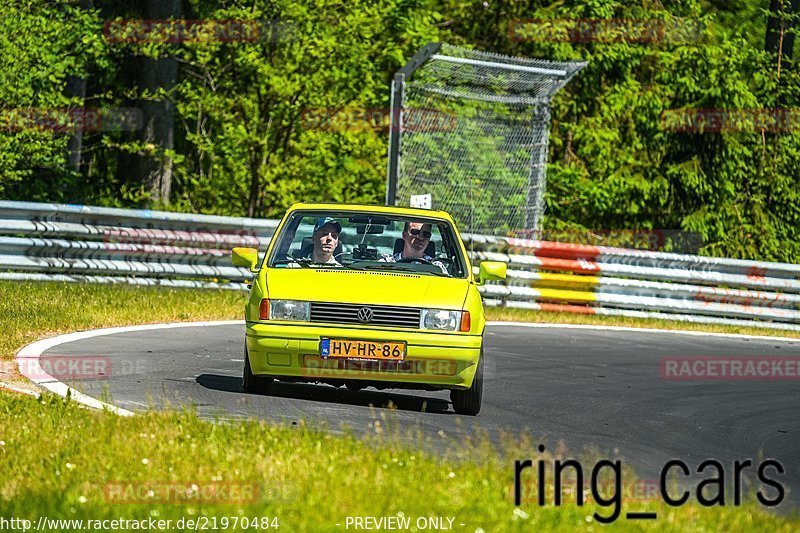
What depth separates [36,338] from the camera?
527 inches

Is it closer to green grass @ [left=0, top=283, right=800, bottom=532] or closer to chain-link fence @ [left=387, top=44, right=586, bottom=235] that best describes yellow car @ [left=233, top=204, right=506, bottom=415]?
green grass @ [left=0, top=283, right=800, bottom=532]

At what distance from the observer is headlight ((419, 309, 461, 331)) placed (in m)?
10.2

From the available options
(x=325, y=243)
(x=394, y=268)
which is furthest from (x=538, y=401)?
(x=325, y=243)

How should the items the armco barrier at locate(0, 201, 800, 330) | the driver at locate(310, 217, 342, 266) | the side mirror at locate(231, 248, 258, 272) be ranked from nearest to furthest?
the driver at locate(310, 217, 342, 266)
the side mirror at locate(231, 248, 258, 272)
the armco barrier at locate(0, 201, 800, 330)

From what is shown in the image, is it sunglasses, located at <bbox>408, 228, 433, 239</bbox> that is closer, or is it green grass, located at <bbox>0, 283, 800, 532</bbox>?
green grass, located at <bbox>0, 283, 800, 532</bbox>

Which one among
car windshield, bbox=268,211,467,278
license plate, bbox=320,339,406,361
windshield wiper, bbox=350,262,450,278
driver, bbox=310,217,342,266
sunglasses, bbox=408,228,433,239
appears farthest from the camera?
sunglasses, bbox=408,228,433,239

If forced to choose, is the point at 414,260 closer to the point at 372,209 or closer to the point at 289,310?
the point at 372,209

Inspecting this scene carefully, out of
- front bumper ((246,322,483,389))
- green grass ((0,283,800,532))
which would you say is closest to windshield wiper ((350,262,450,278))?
front bumper ((246,322,483,389))

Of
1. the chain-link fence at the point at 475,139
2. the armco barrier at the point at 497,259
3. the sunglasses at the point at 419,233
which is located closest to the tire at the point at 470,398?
the sunglasses at the point at 419,233

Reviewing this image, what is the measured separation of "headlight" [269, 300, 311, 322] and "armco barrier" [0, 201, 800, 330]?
910 cm

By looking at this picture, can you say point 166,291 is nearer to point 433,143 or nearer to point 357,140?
point 433,143

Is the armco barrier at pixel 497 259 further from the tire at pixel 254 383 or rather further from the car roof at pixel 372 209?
the tire at pixel 254 383

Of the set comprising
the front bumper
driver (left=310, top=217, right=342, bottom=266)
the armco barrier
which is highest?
driver (left=310, top=217, right=342, bottom=266)

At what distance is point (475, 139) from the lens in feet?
82.0
